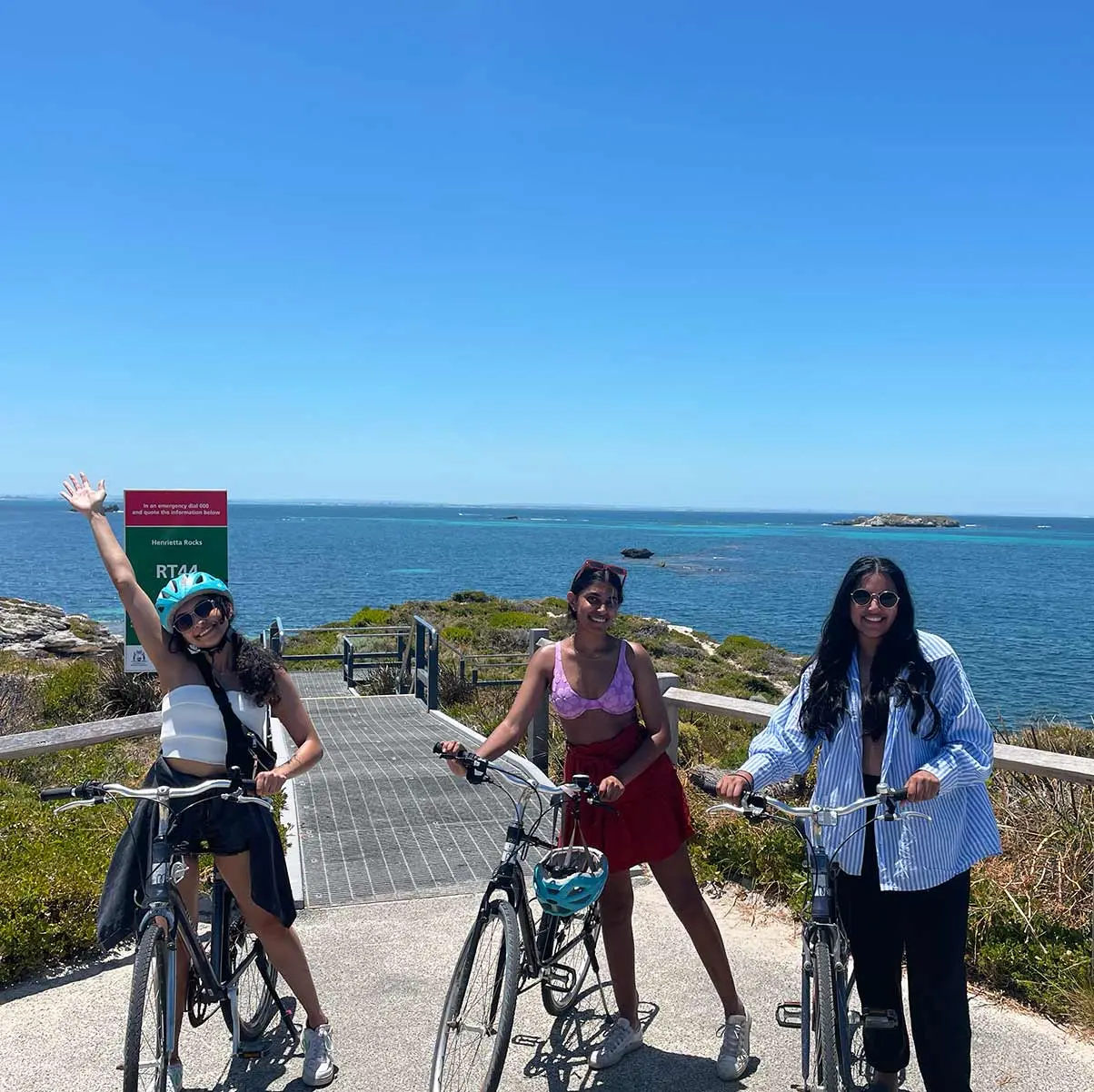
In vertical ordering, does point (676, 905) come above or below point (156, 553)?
below

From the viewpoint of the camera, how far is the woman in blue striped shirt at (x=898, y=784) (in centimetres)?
283

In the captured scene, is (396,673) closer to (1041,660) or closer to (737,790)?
(737,790)

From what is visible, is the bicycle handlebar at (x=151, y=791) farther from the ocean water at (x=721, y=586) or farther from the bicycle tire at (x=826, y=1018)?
the ocean water at (x=721, y=586)

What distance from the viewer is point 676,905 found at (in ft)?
11.5

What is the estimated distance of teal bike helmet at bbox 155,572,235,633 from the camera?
307 centimetres

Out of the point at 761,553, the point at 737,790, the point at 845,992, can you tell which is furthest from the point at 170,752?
the point at 761,553

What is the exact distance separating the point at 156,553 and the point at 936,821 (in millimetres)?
5558

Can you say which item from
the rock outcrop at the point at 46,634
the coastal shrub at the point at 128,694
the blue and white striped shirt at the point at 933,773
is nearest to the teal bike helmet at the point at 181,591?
the blue and white striped shirt at the point at 933,773

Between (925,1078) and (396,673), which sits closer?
(925,1078)

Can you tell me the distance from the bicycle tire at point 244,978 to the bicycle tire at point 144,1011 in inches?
10.0

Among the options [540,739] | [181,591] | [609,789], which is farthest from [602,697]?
[540,739]

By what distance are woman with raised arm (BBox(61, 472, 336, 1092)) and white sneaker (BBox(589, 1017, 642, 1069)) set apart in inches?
47.4

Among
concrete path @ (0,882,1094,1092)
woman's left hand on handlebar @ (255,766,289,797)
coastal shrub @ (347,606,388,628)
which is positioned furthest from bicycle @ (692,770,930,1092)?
coastal shrub @ (347,606,388,628)

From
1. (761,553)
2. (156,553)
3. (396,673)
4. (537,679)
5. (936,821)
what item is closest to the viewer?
(936,821)
